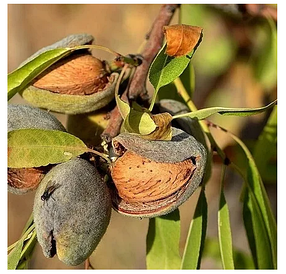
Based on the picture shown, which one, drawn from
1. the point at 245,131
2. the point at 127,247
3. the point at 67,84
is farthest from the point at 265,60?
the point at 127,247

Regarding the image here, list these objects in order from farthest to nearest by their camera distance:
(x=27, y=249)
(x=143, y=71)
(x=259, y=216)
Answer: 1. (x=259, y=216)
2. (x=143, y=71)
3. (x=27, y=249)

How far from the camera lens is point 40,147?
995mm

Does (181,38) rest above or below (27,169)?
above

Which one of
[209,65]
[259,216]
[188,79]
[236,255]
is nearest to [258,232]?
[259,216]

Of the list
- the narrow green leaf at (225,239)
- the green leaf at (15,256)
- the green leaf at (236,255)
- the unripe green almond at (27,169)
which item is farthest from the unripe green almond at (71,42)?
the green leaf at (236,255)

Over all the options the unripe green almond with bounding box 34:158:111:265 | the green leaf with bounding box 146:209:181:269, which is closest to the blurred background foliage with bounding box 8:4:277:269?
the green leaf with bounding box 146:209:181:269

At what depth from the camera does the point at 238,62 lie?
216 centimetres

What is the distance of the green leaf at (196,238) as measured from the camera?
128cm

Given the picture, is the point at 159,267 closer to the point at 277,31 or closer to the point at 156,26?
the point at 156,26

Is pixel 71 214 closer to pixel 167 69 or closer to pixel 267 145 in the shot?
pixel 167 69

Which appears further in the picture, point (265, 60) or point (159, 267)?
point (265, 60)

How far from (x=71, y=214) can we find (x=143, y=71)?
1.56ft

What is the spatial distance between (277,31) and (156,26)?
0.53 meters

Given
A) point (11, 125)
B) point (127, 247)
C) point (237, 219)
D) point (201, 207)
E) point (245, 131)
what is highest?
point (11, 125)
